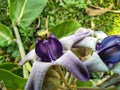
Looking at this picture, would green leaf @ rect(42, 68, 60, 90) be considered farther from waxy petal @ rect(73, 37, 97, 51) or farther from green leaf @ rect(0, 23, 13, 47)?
green leaf @ rect(0, 23, 13, 47)

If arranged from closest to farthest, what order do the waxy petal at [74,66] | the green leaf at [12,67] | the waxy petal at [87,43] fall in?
1. the waxy petal at [74,66]
2. the waxy petal at [87,43]
3. the green leaf at [12,67]

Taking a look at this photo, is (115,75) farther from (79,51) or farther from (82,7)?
(82,7)

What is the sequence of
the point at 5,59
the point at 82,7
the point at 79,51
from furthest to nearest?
1. the point at 82,7
2. the point at 5,59
3. the point at 79,51

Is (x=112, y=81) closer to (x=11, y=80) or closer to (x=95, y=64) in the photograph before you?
(x=95, y=64)

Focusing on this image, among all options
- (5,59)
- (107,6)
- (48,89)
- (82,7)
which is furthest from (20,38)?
(48,89)

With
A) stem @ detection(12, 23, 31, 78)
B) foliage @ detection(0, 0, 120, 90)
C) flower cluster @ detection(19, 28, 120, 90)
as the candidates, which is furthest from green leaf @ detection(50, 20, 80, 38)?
flower cluster @ detection(19, 28, 120, 90)

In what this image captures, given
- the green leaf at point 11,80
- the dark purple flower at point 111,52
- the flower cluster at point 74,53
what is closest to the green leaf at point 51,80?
the flower cluster at point 74,53

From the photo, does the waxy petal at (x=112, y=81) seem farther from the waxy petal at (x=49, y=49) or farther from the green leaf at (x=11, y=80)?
the green leaf at (x=11, y=80)
